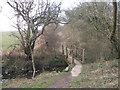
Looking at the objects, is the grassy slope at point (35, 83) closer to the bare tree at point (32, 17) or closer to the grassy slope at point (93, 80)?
the grassy slope at point (93, 80)

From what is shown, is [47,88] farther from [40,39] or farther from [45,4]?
[40,39]

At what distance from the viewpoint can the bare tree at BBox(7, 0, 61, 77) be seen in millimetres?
13414

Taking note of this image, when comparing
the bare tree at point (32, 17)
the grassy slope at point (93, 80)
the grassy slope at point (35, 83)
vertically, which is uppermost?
the bare tree at point (32, 17)

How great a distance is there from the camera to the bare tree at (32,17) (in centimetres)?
1341

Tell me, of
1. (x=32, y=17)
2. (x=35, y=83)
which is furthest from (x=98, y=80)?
(x=32, y=17)

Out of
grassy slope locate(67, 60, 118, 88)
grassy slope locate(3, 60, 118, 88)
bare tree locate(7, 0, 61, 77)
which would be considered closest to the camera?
grassy slope locate(67, 60, 118, 88)

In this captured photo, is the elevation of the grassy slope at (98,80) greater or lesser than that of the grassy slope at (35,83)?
greater

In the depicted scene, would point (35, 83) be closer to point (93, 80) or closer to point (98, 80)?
point (93, 80)

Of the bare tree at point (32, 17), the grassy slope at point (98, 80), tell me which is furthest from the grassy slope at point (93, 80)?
the bare tree at point (32, 17)

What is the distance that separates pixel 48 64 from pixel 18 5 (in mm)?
5104

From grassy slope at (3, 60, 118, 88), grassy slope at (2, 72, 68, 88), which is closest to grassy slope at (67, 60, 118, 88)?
grassy slope at (3, 60, 118, 88)

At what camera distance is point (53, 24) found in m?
15.4

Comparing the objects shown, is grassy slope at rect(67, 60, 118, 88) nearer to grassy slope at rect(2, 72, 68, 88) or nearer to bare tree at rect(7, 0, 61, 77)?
grassy slope at rect(2, 72, 68, 88)

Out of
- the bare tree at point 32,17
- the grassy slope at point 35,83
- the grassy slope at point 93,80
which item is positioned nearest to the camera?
the grassy slope at point 93,80
